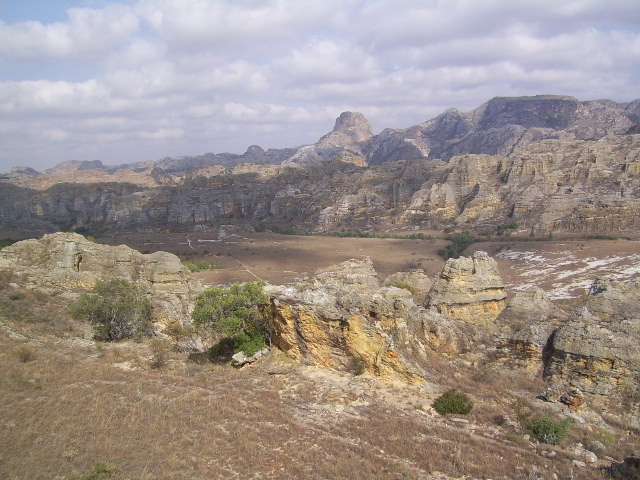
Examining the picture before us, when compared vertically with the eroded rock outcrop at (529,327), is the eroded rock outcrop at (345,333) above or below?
above

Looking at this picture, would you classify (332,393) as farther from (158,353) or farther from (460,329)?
(460,329)

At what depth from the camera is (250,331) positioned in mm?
15125

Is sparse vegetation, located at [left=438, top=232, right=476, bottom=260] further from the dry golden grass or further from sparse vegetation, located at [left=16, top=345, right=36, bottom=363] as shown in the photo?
sparse vegetation, located at [left=16, top=345, right=36, bottom=363]

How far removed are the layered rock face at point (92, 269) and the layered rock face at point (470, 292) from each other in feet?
41.1

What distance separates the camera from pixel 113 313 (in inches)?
712

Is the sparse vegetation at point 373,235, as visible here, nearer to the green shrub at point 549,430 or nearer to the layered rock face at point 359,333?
the layered rock face at point 359,333

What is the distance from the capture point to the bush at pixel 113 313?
1777cm

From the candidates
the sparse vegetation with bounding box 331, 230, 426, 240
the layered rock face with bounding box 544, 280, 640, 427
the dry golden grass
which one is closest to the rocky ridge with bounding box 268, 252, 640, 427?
the layered rock face with bounding box 544, 280, 640, 427

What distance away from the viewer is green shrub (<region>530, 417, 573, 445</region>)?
10.0 m

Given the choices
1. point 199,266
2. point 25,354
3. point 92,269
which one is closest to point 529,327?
point 25,354

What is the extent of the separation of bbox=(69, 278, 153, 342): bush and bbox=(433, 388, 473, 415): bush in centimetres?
1235

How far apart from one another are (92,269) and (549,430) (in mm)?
24750

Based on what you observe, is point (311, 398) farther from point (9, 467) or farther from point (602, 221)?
point (602, 221)

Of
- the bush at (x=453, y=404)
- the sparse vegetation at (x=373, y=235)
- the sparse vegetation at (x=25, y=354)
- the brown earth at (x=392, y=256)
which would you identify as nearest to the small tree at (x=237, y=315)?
the sparse vegetation at (x=25, y=354)
